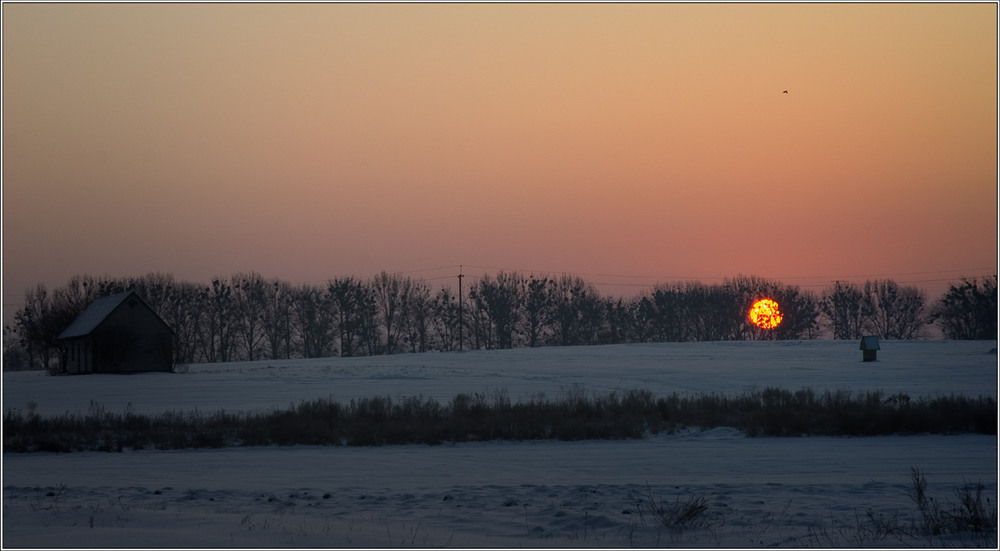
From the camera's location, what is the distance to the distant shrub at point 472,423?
73.8 ft

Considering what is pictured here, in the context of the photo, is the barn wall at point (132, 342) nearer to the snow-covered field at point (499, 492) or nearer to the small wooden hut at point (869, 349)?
the snow-covered field at point (499, 492)

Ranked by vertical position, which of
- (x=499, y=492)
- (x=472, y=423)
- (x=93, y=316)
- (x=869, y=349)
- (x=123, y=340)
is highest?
(x=93, y=316)

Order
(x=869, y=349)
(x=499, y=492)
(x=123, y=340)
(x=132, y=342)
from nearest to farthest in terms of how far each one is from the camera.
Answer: (x=499, y=492) < (x=869, y=349) < (x=123, y=340) < (x=132, y=342)

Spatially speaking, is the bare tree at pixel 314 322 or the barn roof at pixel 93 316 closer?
the barn roof at pixel 93 316

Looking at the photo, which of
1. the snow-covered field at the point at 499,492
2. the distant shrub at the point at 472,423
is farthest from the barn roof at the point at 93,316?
the distant shrub at the point at 472,423

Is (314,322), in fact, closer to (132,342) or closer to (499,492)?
(132,342)

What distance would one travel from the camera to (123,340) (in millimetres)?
57219

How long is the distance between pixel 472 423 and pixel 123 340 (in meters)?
39.5

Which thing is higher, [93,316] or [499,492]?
[93,316]

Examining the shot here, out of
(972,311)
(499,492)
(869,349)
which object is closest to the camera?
(499,492)

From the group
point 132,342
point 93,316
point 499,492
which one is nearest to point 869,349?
point 132,342

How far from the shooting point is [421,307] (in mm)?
101125

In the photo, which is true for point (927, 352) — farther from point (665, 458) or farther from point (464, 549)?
point (464, 549)

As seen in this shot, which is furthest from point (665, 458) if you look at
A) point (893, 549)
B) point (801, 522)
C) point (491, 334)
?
point (491, 334)
